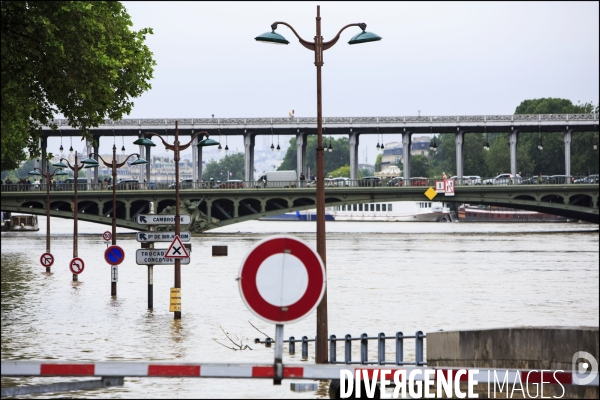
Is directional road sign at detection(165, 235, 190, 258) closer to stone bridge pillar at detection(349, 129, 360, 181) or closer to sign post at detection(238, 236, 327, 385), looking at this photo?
sign post at detection(238, 236, 327, 385)

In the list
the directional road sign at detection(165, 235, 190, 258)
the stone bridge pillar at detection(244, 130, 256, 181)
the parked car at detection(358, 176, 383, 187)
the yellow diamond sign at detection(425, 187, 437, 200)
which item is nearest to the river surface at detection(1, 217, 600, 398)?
the directional road sign at detection(165, 235, 190, 258)

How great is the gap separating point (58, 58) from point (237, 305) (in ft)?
44.9

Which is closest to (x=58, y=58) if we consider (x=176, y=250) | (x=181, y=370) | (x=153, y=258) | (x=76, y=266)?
(x=176, y=250)

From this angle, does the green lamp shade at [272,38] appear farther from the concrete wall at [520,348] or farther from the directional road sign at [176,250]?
the directional road sign at [176,250]

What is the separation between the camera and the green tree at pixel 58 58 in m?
23.4

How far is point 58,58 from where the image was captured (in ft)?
80.3

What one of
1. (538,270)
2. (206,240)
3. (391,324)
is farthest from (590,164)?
(391,324)

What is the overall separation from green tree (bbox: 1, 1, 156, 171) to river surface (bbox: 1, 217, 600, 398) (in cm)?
550

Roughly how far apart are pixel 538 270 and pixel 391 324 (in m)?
26.8

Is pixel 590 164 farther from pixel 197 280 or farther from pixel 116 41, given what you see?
pixel 116 41

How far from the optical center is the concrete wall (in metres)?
10.2

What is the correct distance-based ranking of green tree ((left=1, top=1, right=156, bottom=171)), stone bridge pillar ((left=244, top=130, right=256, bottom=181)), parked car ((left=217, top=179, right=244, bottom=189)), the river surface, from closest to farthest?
the river surface < green tree ((left=1, top=1, right=156, bottom=171)) < parked car ((left=217, top=179, right=244, bottom=189)) < stone bridge pillar ((left=244, top=130, right=256, bottom=181))

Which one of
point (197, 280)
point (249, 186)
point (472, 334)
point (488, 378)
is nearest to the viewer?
point (488, 378)

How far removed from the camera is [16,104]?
83.0ft
